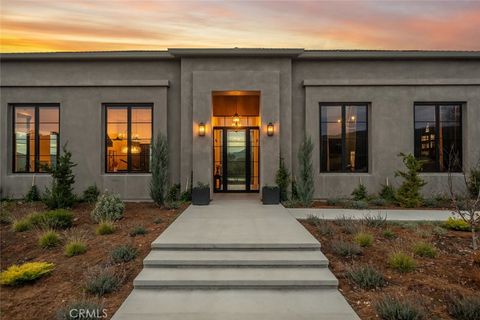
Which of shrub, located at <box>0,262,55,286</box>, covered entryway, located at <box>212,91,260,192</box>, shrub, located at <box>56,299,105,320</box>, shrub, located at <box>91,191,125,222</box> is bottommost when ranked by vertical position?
shrub, located at <box>56,299,105,320</box>

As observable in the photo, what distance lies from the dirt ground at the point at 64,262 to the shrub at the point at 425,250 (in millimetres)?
4624

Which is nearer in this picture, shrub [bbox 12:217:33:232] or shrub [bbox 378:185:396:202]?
shrub [bbox 12:217:33:232]

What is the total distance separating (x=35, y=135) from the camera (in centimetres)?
1008

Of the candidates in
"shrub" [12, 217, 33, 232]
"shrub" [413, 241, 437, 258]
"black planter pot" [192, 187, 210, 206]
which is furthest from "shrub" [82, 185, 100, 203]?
"shrub" [413, 241, 437, 258]

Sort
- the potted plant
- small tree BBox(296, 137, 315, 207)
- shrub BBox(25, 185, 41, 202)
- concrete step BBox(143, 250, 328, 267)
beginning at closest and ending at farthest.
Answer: concrete step BBox(143, 250, 328, 267) → the potted plant → small tree BBox(296, 137, 315, 207) → shrub BBox(25, 185, 41, 202)

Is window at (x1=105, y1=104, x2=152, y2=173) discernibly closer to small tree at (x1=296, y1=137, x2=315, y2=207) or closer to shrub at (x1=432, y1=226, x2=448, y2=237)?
small tree at (x1=296, y1=137, x2=315, y2=207)

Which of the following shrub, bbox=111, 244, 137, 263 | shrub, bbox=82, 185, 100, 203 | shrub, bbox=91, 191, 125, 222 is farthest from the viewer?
→ shrub, bbox=82, 185, 100, 203

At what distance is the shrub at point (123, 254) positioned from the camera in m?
4.40

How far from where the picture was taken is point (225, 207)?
816cm

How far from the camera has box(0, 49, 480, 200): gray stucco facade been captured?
9688 mm

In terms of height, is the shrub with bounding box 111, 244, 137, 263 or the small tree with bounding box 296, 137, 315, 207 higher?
the small tree with bounding box 296, 137, 315, 207

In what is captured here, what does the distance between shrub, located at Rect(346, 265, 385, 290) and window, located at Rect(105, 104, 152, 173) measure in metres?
8.11

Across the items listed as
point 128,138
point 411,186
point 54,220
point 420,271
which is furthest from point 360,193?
point 54,220

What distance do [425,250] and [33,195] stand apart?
38.4ft
